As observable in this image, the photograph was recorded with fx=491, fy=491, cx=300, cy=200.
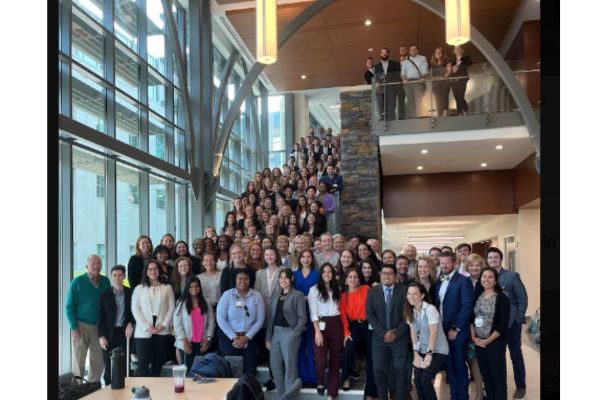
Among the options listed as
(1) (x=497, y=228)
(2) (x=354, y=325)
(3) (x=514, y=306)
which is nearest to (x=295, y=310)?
(2) (x=354, y=325)

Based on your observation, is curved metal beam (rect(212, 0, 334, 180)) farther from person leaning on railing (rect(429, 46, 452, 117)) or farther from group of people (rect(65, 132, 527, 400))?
group of people (rect(65, 132, 527, 400))

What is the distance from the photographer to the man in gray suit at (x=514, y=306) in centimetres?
453

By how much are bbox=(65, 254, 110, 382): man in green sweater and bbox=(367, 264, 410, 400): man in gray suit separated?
258 centimetres

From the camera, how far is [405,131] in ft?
30.6

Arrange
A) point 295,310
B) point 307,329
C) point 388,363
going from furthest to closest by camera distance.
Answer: point 307,329
point 295,310
point 388,363

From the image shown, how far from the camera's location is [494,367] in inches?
171

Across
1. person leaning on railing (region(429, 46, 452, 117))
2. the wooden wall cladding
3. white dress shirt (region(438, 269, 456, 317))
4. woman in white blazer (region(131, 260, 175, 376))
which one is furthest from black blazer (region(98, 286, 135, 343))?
the wooden wall cladding

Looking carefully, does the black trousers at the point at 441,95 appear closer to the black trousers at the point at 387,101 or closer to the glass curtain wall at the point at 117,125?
A: the black trousers at the point at 387,101

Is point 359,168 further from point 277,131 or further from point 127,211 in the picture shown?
point 277,131

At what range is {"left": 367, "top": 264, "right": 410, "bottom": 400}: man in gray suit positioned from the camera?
4461 millimetres

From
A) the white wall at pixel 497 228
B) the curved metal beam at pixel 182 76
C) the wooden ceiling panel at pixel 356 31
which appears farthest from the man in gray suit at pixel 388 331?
the white wall at pixel 497 228

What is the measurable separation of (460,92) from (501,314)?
222 inches

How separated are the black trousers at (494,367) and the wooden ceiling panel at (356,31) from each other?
6007mm
